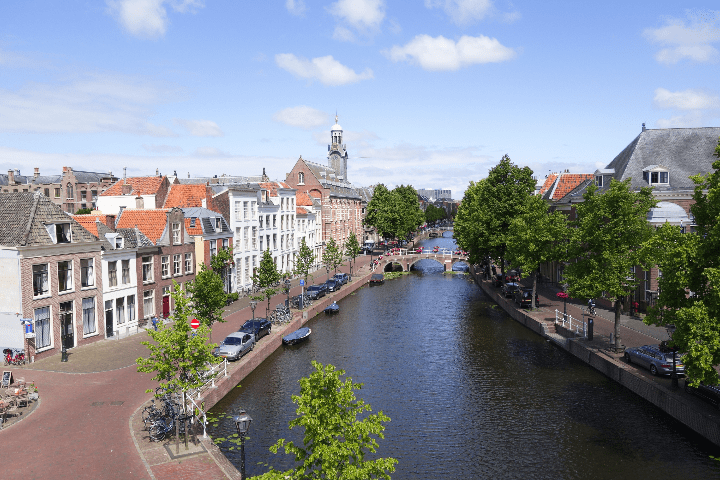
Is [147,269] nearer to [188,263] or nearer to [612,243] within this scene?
[188,263]

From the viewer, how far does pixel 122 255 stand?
45688 mm

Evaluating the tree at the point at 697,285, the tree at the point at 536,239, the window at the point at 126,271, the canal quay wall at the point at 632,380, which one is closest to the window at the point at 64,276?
the window at the point at 126,271

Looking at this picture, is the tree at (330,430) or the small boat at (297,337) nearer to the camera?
the tree at (330,430)

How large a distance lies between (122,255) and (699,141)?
58337mm

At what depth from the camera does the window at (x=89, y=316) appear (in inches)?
1618

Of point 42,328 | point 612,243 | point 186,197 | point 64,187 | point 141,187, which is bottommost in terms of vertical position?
point 42,328

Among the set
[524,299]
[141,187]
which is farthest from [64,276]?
[524,299]

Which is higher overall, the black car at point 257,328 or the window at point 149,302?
the window at point 149,302

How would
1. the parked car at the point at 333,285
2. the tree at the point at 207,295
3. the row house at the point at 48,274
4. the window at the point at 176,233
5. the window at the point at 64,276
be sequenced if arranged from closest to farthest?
the row house at the point at 48,274 < the tree at the point at 207,295 < the window at the point at 64,276 < the window at the point at 176,233 < the parked car at the point at 333,285

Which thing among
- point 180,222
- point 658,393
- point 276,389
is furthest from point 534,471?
point 180,222

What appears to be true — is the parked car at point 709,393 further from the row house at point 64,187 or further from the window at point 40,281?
the row house at point 64,187

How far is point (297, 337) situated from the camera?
155ft

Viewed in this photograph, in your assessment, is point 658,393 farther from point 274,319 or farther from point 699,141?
point 699,141

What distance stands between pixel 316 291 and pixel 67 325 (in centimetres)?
3050
